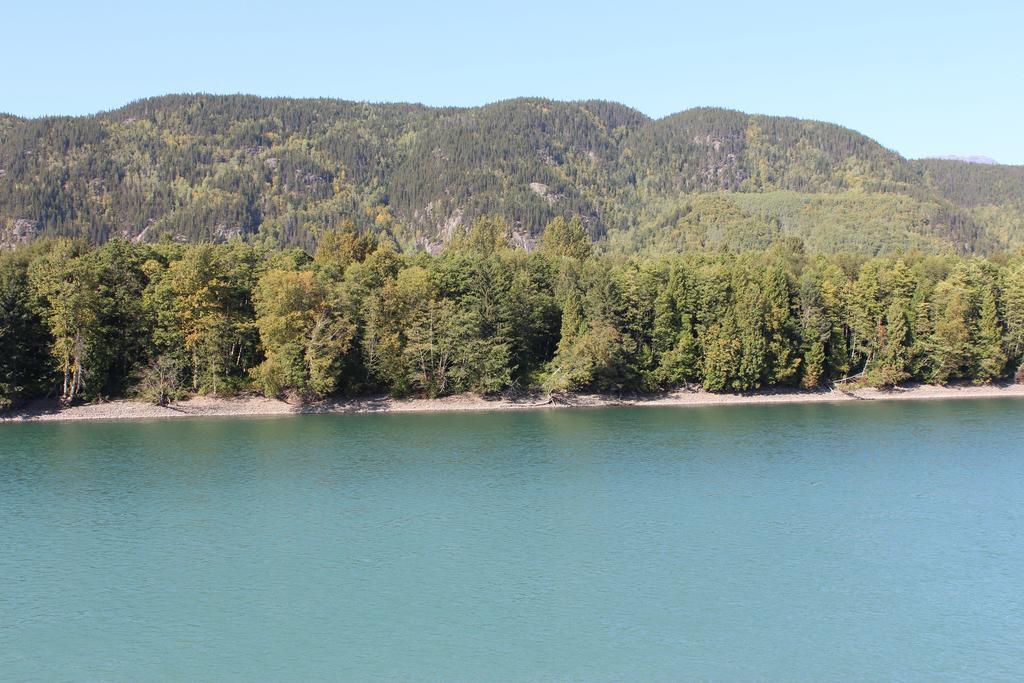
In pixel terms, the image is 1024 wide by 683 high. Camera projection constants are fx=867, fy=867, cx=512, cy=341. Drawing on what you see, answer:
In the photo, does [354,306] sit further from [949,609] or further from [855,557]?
[949,609]

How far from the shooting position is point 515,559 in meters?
38.6

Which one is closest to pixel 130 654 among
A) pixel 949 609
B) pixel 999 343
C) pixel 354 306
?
pixel 949 609

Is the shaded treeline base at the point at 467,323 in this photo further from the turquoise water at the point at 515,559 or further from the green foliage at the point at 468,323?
the turquoise water at the point at 515,559

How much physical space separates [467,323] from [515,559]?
4881cm

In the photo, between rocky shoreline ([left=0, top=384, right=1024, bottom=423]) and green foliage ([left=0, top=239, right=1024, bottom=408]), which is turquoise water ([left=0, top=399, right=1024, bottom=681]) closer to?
rocky shoreline ([left=0, top=384, right=1024, bottom=423])

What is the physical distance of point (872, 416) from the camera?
80.2 metres

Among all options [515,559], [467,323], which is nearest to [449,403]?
[467,323]

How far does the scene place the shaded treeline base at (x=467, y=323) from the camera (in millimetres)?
81875

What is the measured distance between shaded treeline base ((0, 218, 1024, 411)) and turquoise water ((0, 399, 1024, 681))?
16609mm

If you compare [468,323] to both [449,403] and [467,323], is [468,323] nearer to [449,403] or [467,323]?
[467,323]

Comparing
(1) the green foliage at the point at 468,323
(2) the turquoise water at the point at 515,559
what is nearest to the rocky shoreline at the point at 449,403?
(1) the green foliage at the point at 468,323

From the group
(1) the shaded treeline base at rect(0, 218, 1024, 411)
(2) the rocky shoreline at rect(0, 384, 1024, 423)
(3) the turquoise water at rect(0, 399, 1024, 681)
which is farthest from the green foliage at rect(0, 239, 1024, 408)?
(3) the turquoise water at rect(0, 399, 1024, 681)

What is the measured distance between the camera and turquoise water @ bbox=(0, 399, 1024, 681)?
29141 millimetres

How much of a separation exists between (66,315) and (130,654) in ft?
194
